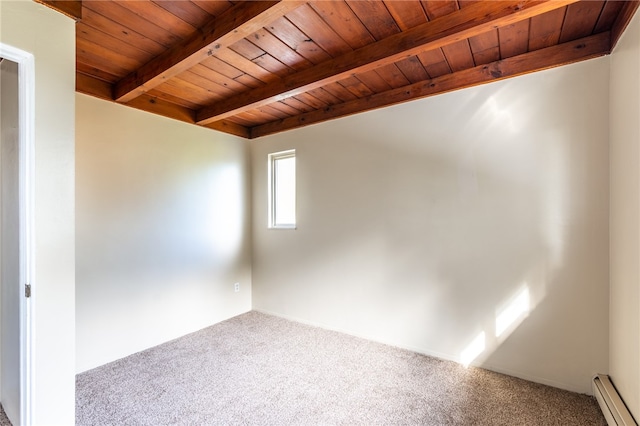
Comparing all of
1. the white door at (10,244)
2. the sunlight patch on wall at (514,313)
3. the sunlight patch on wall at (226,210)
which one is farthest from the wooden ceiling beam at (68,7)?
the sunlight patch on wall at (514,313)

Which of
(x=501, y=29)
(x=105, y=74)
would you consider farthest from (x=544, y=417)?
(x=105, y=74)

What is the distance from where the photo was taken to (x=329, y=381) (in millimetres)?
2225

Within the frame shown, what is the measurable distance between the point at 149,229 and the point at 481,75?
10.5ft

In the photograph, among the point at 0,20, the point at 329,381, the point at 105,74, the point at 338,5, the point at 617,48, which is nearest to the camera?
the point at 0,20

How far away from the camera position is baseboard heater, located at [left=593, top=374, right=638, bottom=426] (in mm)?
1554

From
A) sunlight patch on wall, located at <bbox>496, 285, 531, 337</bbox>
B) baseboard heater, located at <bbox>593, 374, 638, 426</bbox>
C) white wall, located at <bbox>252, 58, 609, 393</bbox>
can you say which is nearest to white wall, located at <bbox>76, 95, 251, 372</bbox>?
white wall, located at <bbox>252, 58, 609, 393</bbox>

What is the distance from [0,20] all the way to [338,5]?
1605mm

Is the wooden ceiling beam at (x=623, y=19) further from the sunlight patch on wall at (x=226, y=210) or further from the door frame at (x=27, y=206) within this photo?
the sunlight patch on wall at (x=226, y=210)

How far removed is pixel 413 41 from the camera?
1.85m

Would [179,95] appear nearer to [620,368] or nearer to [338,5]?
[338,5]

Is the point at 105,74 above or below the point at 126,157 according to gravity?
above

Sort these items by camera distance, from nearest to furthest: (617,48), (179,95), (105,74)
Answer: (617,48), (105,74), (179,95)

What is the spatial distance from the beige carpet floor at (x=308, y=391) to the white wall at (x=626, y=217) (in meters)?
0.42

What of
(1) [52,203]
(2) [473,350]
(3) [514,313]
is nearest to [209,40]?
(1) [52,203]
